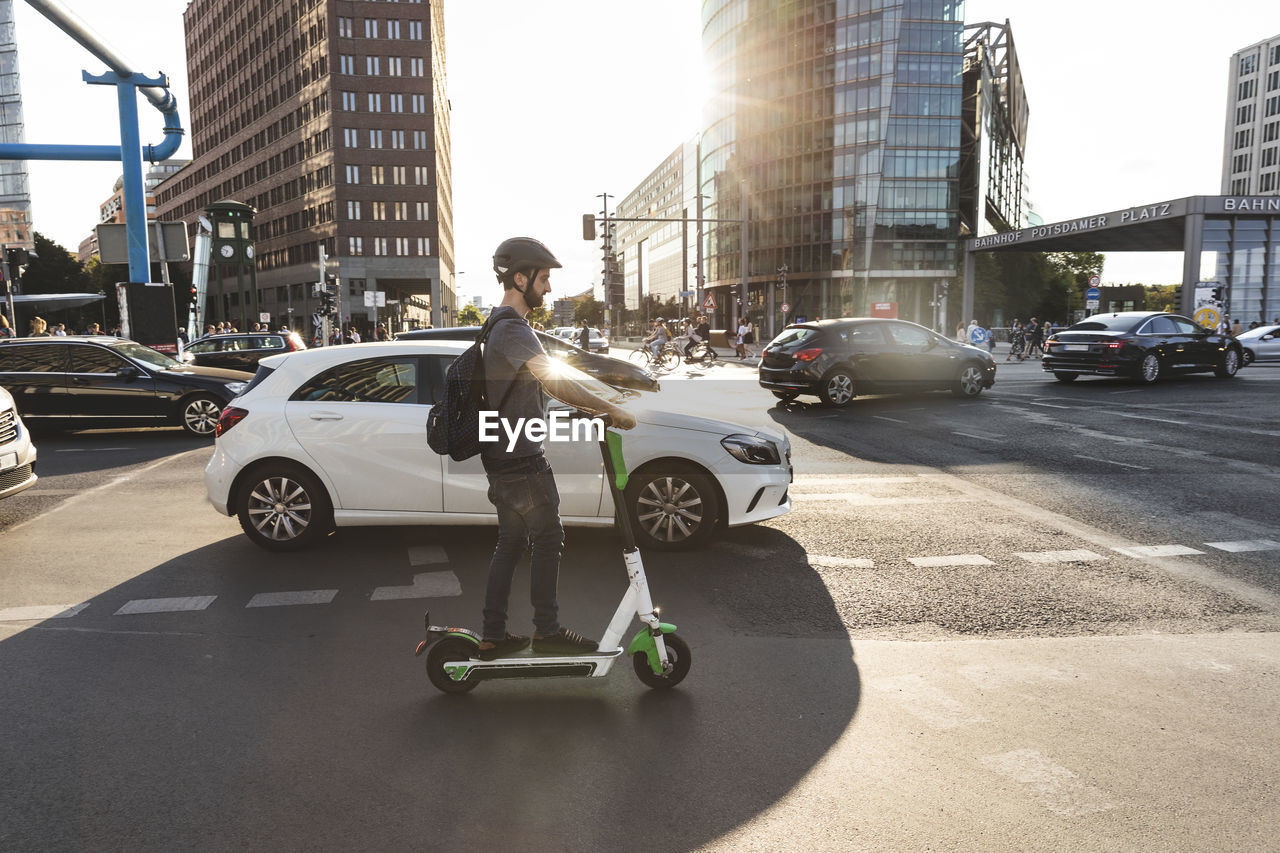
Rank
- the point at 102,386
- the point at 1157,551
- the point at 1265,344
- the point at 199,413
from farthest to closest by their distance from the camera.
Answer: the point at 1265,344 < the point at 199,413 < the point at 102,386 < the point at 1157,551

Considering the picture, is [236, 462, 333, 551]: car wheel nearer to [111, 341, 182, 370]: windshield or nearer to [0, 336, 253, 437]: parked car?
[0, 336, 253, 437]: parked car

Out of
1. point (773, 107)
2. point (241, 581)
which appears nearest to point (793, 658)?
point (241, 581)

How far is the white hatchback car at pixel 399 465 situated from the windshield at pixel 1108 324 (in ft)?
52.4

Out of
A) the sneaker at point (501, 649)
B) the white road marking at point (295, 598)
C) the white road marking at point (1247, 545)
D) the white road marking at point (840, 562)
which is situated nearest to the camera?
the sneaker at point (501, 649)

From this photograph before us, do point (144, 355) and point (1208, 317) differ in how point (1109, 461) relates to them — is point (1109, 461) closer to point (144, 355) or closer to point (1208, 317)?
point (144, 355)

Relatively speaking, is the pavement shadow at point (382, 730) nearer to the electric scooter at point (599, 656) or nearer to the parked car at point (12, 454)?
the electric scooter at point (599, 656)

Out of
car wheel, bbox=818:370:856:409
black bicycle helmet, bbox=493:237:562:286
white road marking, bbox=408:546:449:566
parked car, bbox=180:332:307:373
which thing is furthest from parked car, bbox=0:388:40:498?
car wheel, bbox=818:370:856:409

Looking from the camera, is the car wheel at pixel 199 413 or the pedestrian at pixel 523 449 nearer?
the pedestrian at pixel 523 449

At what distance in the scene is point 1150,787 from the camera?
2.92 meters

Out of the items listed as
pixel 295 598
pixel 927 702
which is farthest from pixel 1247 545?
pixel 295 598

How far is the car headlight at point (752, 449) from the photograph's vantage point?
603 centimetres

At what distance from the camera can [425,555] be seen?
19.7ft

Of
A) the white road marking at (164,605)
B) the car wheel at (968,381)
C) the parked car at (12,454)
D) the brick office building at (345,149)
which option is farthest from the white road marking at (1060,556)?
the brick office building at (345,149)

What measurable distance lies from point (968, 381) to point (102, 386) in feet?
47.9
